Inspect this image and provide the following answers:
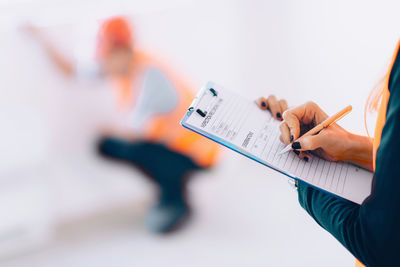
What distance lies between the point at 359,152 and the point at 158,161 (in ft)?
3.23

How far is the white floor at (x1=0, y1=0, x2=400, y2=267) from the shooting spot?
1.25m

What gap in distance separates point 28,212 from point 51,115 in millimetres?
358

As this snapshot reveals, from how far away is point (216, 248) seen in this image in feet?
4.50

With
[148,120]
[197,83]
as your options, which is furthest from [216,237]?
[197,83]

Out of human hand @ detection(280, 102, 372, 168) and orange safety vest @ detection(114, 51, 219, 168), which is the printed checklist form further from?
orange safety vest @ detection(114, 51, 219, 168)

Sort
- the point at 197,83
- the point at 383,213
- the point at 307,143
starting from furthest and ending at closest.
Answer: the point at 197,83 → the point at 307,143 → the point at 383,213

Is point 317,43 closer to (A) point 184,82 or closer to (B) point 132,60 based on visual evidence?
(A) point 184,82

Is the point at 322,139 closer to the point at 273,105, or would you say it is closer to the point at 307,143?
the point at 307,143

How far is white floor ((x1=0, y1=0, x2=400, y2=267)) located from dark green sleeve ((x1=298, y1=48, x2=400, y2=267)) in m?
0.60

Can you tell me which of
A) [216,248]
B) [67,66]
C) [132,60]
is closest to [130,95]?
[132,60]

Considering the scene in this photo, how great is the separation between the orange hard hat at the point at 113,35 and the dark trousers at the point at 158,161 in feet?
1.21

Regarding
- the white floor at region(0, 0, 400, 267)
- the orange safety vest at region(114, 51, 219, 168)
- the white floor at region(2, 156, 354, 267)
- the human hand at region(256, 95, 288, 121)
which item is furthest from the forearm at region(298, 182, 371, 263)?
the orange safety vest at region(114, 51, 219, 168)

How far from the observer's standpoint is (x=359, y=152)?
603 mm

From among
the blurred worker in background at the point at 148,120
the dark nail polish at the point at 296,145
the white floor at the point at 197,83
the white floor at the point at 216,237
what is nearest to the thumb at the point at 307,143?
the dark nail polish at the point at 296,145
